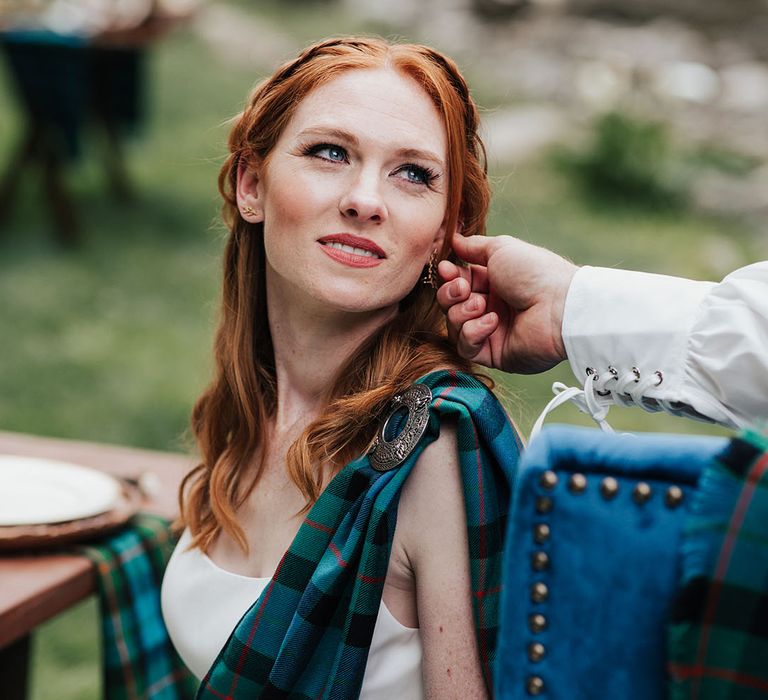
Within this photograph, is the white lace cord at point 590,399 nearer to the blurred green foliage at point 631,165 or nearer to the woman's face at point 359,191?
the woman's face at point 359,191

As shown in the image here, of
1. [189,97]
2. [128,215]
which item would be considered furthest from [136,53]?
[189,97]

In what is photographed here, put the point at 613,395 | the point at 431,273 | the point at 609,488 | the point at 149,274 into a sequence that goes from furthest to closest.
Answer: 1. the point at 149,274
2. the point at 431,273
3. the point at 613,395
4. the point at 609,488

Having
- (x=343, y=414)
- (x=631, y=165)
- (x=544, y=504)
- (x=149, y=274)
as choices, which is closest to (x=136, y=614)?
(x=343, y=414)

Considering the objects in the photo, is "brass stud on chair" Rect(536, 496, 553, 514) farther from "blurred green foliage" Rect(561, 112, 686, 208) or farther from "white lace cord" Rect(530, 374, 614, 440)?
"blurred green foliage" Rect(561, 112, 686, 208)

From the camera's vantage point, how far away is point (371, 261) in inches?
68.4

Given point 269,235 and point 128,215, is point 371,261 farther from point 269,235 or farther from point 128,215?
point 128,215

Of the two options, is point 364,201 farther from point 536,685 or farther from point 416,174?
point 536,685

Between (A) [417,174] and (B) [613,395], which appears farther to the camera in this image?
(A) [417,174]

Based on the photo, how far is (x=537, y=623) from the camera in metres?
1.12

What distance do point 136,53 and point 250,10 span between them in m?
5.87

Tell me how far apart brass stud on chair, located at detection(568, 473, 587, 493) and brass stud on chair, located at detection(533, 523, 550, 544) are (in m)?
0.05

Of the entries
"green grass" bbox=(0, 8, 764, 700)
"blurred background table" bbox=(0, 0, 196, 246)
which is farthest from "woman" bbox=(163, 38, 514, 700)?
"blurred background table" bbox=(0, 0, 196, 246)

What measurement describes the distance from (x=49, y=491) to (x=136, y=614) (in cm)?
32

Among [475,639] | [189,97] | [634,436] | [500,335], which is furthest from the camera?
[189,97]
